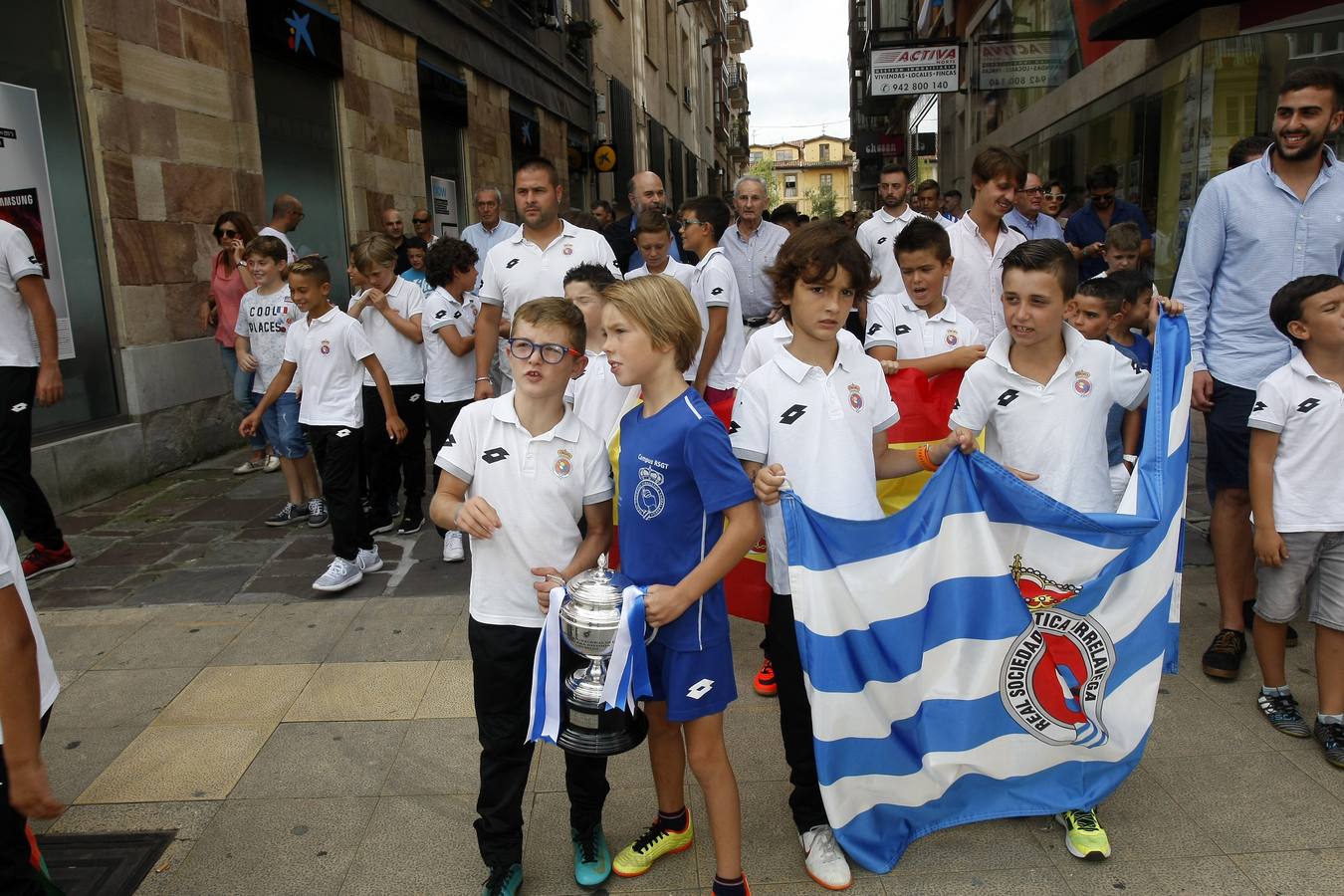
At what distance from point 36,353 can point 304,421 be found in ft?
5.11

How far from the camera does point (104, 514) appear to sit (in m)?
6.88

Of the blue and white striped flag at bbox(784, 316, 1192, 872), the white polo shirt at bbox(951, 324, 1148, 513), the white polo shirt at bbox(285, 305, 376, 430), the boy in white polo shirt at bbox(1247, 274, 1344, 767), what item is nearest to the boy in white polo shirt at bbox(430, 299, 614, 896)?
the blue and white striped flag at bbox(784, 316, 1192, 872)

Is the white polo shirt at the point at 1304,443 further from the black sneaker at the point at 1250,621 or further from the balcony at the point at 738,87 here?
the balcony at the point at 738,87

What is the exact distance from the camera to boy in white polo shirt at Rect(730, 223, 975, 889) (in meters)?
2.77

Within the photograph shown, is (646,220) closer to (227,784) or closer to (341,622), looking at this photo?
(341,622)

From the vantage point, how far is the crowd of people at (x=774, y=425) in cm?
255

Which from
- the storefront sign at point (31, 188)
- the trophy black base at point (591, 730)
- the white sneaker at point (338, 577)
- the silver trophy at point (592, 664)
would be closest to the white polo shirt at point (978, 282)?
the silver trophy at point (592, 664)

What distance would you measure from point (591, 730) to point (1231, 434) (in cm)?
309

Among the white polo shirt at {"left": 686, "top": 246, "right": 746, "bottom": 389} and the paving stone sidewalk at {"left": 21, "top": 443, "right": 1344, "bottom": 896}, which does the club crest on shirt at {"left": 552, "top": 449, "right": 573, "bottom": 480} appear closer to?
the paving stone sidewalk at {"left": 21, "top": 443, "right": 1344, "bottom": 896}

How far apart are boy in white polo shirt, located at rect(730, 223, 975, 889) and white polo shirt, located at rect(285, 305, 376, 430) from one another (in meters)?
3.37

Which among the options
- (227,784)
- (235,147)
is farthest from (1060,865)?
(235,147)

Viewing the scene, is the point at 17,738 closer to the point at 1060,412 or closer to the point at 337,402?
the point at 1060,412

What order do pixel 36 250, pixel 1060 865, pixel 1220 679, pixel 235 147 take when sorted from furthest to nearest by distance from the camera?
1. pixel 235 147
2. pixel 36 250
3. pixel 1220 679
4. pixel 1060 865

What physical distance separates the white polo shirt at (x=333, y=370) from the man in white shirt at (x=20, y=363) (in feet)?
4.25
